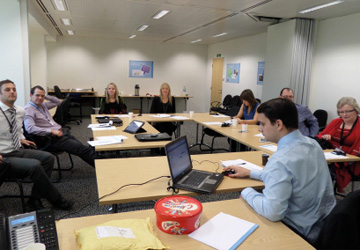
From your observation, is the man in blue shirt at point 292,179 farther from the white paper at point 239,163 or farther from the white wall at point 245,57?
the white wall at point 245,57

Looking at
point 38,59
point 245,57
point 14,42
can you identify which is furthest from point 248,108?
point 38,59

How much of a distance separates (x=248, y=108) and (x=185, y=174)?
2937mm

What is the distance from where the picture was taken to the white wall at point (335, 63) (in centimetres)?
511

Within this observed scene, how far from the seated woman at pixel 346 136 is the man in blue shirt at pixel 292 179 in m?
1.73

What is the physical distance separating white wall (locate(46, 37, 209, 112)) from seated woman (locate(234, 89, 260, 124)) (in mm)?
6383

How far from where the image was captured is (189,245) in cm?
120

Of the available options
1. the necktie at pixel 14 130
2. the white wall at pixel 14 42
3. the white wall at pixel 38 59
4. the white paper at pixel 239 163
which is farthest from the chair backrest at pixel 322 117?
the white wall at pixel 38 59

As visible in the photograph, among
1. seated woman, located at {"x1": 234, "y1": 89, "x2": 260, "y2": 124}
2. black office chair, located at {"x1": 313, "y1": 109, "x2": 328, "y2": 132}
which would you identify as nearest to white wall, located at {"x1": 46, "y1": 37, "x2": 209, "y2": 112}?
black office chair, located at {"x1": 313, "y1": 109, "x2": 328, "y2": 132}

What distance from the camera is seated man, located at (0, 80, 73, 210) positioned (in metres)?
2.66

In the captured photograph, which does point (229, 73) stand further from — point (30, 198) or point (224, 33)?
point (30, 198)

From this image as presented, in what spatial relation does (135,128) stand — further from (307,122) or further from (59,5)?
(59,5)

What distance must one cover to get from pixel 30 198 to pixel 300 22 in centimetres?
569

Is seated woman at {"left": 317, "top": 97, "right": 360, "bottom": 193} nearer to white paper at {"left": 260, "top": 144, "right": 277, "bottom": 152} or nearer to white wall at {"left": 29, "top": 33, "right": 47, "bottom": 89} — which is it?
white paper at {"left": 260, "top": 144, "right": 277, "bottom": 152}

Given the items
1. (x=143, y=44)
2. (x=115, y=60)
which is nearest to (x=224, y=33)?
(x=143, y=44)
